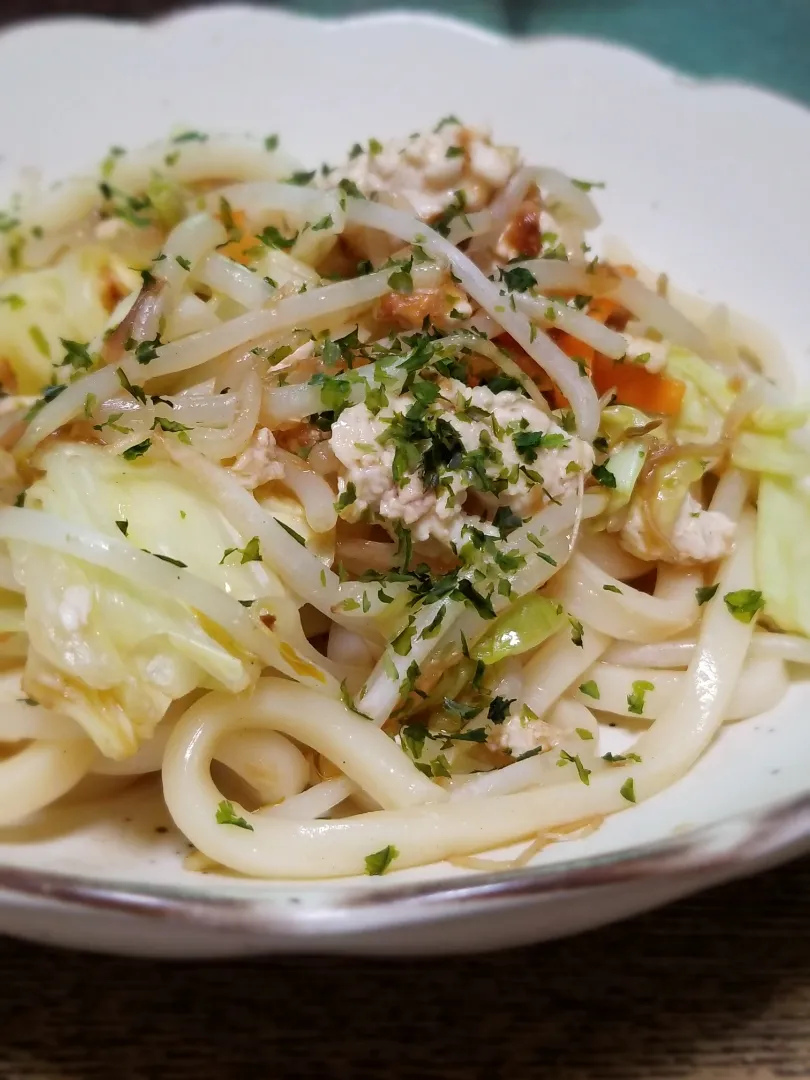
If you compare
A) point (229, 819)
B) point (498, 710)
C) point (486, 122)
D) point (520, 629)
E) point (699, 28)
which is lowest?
point (229, 819)

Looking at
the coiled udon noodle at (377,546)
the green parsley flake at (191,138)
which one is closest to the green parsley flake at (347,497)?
the coiled udon noodle at (377,546)

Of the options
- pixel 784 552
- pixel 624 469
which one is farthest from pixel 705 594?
pixel 624 469

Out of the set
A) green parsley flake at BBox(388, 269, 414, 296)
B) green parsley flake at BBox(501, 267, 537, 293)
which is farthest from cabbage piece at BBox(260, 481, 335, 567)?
green parsley flake at BBox(501, 267, 537, 293)

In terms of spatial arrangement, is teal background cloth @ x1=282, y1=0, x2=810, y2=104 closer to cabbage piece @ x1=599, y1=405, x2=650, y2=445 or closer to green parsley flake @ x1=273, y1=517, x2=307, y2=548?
cabbage piece @ x1=599, y1=405, x2=650, y2=445

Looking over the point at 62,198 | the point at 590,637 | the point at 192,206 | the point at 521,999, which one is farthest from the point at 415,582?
the point at 62,198

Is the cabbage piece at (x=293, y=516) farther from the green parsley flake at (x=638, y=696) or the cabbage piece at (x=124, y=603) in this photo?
the green parsley flake at (x=638, y=696)

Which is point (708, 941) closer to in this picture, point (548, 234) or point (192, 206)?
point (548, 234)

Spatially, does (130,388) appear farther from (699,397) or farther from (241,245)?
(699,397)
